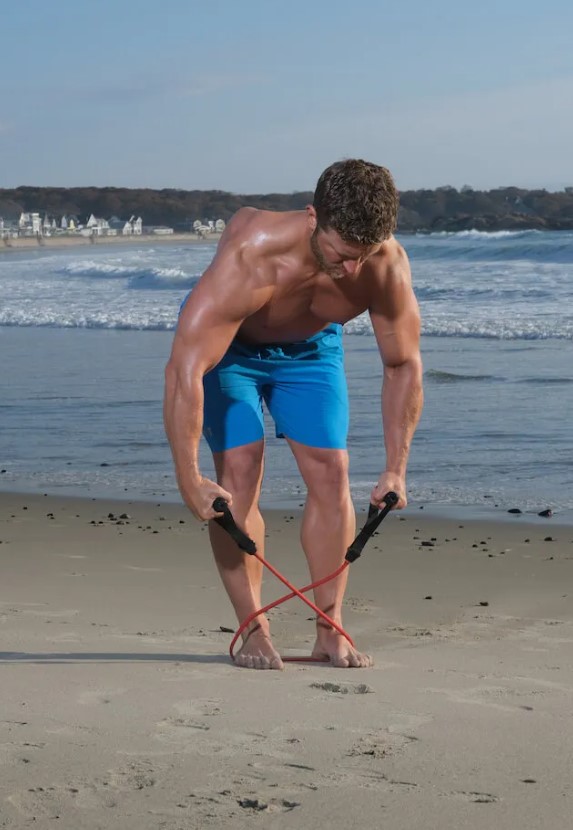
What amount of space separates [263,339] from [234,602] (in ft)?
2.97

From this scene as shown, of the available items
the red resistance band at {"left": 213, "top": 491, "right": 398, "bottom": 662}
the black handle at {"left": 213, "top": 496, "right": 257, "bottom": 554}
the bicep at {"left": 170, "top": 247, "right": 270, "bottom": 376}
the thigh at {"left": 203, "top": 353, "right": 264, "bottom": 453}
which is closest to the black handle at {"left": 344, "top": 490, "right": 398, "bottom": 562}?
the red resistance band at {"left": 213, "top": 491, "right": 398, "bottom": 662}

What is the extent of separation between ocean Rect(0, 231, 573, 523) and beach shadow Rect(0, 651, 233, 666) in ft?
9.95

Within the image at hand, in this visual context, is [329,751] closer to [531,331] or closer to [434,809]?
[434,809]

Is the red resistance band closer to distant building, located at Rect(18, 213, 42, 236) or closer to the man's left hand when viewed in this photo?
the man's left hand

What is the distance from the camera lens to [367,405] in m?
10.9

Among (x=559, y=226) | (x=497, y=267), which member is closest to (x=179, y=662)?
(x=497, y=267)

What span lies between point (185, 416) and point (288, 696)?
0.89 m

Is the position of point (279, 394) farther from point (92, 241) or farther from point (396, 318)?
point (92, 241)

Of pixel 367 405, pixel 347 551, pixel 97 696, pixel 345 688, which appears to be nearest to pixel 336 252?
pixel 347 551

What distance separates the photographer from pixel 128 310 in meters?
23.3

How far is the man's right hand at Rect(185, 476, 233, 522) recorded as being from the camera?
13.4ft

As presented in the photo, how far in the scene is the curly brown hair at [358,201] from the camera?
3740mm

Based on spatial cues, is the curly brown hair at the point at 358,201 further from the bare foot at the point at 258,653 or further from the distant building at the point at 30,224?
the distant building at the point at 30,224

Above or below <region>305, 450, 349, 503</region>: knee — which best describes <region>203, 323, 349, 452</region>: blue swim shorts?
above
